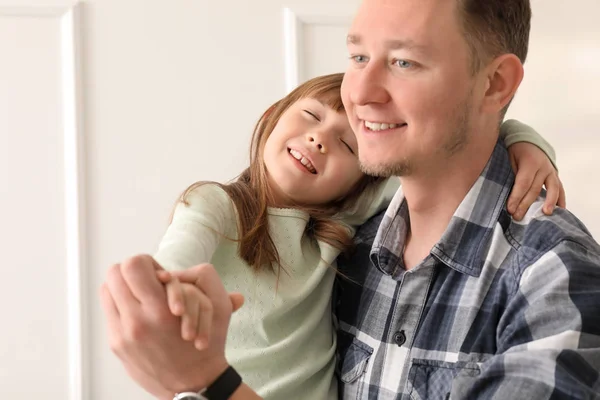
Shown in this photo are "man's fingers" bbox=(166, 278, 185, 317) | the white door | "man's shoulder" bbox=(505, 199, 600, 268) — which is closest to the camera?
"man's fingers" bbox=(166, 278, 185, 317)

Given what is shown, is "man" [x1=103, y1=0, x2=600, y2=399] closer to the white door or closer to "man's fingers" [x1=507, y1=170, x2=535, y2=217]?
"man's fingers" [x1=507, y1=170, x2=535, y2=217]

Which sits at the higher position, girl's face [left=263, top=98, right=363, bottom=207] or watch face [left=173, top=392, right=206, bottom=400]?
girl's face [left=263, top=98, right=363, bottom=207]

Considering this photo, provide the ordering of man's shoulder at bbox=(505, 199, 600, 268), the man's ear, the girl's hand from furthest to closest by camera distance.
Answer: the man's ear < the girl's hand < man's shoulder at bbox=(505, 199, 600, 268)

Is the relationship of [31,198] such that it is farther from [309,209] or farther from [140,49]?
[309,209]

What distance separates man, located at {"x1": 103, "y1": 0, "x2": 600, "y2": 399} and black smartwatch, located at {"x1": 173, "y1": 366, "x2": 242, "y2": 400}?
0.08 feet

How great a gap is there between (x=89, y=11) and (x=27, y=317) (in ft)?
3.06

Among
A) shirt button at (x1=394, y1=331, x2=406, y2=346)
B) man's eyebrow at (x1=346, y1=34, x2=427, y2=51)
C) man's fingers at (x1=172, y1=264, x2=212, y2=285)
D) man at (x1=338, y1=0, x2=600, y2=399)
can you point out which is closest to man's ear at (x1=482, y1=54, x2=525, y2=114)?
man at (x1=338, y1=0, x2=600, y2=399)

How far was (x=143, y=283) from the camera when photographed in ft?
2.83

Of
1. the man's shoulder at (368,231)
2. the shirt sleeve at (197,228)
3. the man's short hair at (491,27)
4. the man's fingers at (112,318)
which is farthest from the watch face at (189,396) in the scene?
the man's short hair at (491,27)

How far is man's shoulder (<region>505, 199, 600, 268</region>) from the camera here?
3.51ft

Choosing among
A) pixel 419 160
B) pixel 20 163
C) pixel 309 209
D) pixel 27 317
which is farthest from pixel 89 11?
pixel 419 160

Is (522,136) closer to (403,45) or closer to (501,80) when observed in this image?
(501,80)

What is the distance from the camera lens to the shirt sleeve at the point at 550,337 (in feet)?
3.18

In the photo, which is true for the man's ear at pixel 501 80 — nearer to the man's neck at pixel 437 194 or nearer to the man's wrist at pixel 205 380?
the man's neck at pixel 437 194
